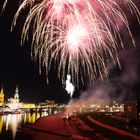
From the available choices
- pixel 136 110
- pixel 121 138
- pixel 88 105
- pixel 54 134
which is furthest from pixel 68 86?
pixel 88 105

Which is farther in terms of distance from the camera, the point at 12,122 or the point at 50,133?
the point at 12,122

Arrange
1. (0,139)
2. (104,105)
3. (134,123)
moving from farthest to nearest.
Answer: (104,105) → (134,123) → (0,139)

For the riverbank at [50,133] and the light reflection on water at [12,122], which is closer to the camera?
the riverbank at [50,133]

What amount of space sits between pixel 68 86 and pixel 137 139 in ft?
82.6

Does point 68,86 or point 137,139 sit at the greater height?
point 68,86

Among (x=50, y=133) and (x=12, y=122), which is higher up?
(x=12, y=122)

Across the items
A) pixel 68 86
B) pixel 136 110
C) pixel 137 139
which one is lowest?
pixel 137 139

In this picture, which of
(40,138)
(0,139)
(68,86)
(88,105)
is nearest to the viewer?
(40,138)

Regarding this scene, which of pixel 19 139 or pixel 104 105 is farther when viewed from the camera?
pixel 104 105

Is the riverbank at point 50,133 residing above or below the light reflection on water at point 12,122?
below

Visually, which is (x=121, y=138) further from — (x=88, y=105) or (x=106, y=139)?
(x=88, y=105)

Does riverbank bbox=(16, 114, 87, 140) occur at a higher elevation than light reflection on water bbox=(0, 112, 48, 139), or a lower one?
lower

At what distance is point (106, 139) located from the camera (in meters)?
19.7

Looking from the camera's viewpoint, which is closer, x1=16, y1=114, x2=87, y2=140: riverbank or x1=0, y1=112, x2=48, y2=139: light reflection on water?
x1=16, y1=114, x2=87, y2=140: riverbank
